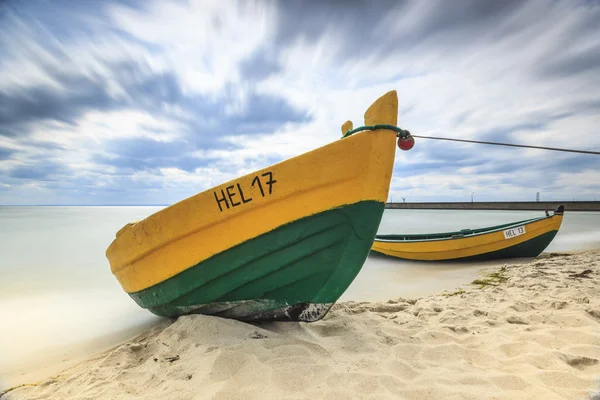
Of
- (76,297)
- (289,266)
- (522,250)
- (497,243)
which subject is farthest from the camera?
(522,250)

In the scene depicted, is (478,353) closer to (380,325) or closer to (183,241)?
(380,325)

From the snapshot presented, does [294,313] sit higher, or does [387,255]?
[294,313]

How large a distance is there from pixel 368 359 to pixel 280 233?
990 mm

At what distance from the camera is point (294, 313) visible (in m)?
2.53

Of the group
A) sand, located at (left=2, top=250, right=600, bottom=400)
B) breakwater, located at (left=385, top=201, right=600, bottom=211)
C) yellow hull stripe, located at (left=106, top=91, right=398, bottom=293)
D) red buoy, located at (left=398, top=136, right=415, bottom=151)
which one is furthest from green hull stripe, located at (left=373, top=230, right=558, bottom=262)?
breakwater, located at (left=385, top=201, right=600, bottom=211)

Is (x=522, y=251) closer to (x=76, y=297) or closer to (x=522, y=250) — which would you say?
(x=522, y=250)

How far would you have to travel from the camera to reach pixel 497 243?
6.95 m

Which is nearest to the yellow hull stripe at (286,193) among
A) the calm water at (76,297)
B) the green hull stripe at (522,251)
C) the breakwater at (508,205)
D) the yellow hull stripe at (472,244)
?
the calm water at (76,297)

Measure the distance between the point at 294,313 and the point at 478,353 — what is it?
130cm

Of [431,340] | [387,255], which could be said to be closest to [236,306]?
[431,340]

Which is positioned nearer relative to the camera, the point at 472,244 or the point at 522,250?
the point at 472,244

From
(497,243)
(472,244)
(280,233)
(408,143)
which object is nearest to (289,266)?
(280,233)

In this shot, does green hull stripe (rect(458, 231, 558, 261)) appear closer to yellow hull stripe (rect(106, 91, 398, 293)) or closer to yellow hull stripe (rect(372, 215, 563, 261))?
yellow hull stripe (rect(372, 215, 563, 261))

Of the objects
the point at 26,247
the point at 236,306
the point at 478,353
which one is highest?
the point at 26,247
